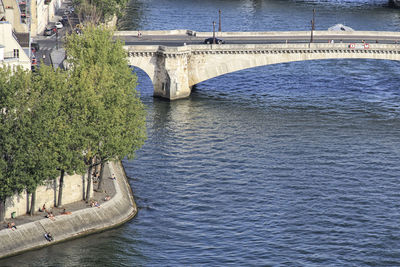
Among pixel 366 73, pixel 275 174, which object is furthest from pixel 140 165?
pixel 366 73

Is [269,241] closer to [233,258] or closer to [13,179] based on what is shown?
[233,258]

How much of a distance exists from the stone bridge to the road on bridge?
4.93 metres

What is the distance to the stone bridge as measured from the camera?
133375 mm

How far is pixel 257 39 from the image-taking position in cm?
14550

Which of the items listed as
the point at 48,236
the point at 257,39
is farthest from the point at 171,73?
→ the point at 48,236

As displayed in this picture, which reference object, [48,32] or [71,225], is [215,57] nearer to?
[48,32]

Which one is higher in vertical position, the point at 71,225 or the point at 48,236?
the point at 71,225

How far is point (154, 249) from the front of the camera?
79.8 meters

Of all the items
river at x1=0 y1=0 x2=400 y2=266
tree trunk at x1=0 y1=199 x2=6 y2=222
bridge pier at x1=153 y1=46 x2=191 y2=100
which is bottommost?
river at x1=0 y1=0 x2=400 y2=266

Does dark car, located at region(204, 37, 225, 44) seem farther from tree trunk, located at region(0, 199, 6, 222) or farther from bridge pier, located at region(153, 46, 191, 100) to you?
tree trunk, located at region(0, 199, 6, 222)

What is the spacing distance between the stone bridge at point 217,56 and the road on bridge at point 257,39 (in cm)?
493

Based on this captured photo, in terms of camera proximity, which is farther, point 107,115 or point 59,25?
point 59,25

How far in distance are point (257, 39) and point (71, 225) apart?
73184mm

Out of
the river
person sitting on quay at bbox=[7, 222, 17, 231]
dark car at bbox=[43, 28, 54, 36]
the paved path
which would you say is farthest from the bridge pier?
person sitting on quay at bbox=[7, 222, 17, 231]
